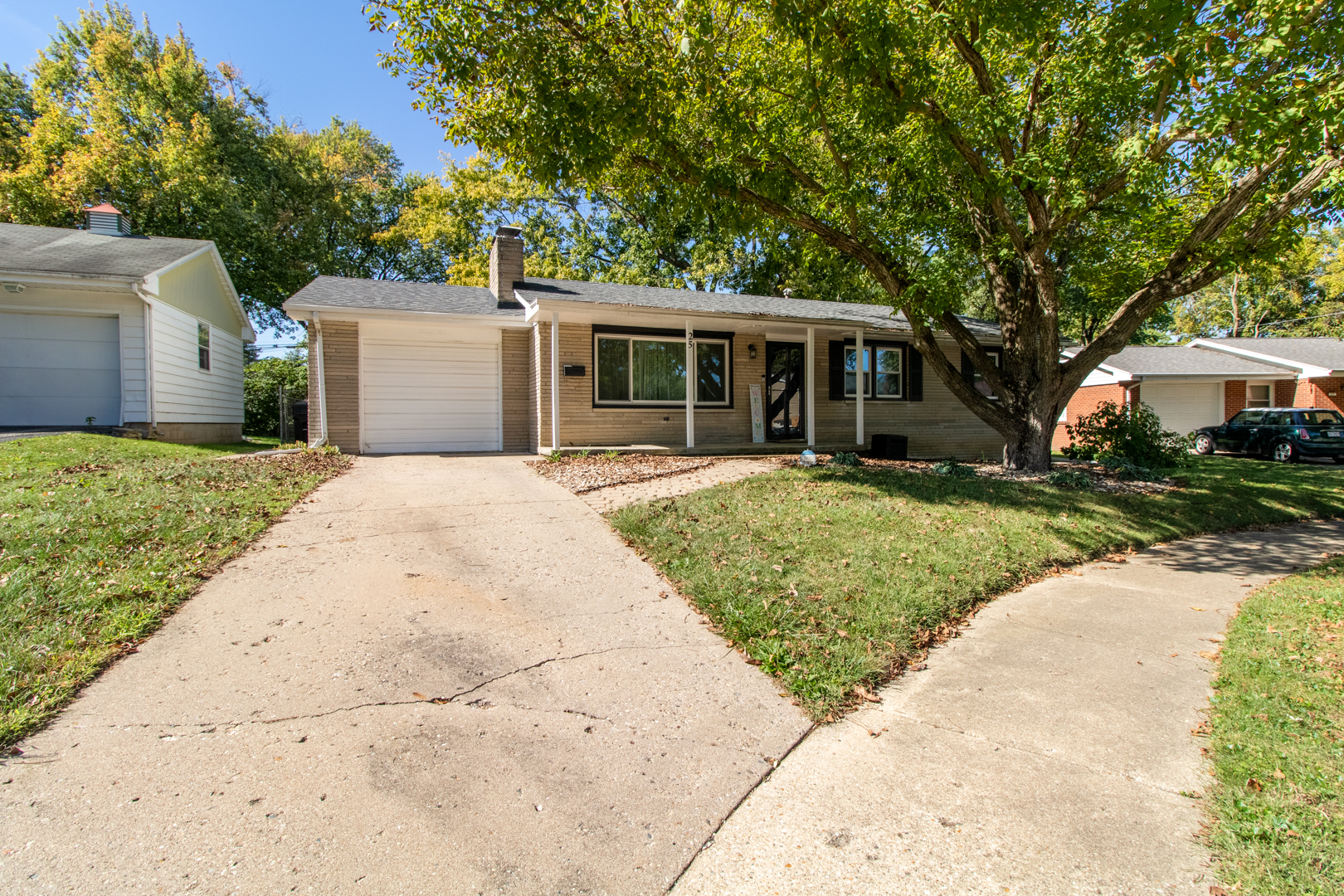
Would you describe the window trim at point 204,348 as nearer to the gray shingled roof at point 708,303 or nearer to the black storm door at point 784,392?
the gray shingled roof at point 708,303

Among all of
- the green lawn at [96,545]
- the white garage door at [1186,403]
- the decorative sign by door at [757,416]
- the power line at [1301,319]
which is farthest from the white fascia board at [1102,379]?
the green lawn at [96,545]

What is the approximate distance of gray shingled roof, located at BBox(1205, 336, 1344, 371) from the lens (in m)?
22.6

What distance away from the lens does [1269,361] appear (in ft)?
75.9

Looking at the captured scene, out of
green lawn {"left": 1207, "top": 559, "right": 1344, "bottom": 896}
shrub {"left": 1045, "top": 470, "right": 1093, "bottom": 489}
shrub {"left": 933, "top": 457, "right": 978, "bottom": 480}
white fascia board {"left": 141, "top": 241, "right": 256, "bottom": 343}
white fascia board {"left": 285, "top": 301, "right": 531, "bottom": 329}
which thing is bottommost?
green lawn {"left": 1207, "top": 559, "right": 1344, "bottom": 896}

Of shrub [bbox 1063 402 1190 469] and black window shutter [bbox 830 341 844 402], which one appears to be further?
black window shutter [bbox 830 341 844 402]

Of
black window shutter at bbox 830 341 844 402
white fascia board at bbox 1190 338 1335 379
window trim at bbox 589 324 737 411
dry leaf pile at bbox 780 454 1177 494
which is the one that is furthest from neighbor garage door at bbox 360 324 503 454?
white fascia board at bbox 1190 338 1335 379

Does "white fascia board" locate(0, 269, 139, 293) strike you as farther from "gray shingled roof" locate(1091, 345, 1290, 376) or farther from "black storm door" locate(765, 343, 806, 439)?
"gray shingled roof" locate(1091, 345, 1290, 376)

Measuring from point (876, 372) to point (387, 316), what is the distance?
10.3 meters

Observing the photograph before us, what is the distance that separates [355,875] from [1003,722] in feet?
9.93

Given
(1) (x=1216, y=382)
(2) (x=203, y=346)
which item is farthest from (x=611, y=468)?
(1) (x=1216, y=382)

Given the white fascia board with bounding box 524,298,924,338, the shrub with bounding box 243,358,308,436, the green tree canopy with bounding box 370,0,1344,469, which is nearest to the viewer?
the green tree canopy with bounding box 370,0,1344,469

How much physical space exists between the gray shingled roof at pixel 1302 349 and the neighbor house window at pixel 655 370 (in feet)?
73.2

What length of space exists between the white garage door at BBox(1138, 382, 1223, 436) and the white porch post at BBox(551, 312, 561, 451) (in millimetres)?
21976

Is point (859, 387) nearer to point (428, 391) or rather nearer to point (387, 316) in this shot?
point (428, 391)
